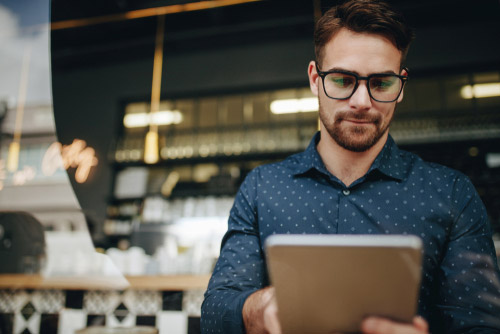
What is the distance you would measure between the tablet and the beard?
59 cm

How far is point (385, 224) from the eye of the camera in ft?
3.84

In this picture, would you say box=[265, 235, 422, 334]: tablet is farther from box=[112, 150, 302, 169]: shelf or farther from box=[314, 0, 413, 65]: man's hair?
box=[112, 150, 302, 169]: shelf

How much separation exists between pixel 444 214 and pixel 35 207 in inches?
197

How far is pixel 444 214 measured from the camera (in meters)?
1.14

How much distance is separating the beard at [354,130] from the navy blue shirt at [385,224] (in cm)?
9

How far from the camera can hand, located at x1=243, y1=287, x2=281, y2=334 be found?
76 centimetres

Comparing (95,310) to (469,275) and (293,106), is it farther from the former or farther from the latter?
(293,106)

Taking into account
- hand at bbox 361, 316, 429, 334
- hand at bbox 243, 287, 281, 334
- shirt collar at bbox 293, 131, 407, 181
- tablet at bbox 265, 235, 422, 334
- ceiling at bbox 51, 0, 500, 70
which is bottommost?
hand at bbox 243, 287, 281, 334

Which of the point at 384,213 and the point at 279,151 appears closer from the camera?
the point at 384,213

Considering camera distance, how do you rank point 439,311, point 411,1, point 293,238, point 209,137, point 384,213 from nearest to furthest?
point 293,238 < point 439,311 < point 384,213 < point 411,1 < point 209,137

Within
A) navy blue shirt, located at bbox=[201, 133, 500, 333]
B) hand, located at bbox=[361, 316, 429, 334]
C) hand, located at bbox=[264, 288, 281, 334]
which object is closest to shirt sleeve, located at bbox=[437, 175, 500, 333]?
navy blue shirt, located at bbox=[201, 133, 500, 333]

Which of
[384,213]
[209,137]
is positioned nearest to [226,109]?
[209,137]

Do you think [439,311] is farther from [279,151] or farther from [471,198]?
[279,151]

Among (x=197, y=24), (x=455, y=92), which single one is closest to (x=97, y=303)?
(x=197, y=24)
